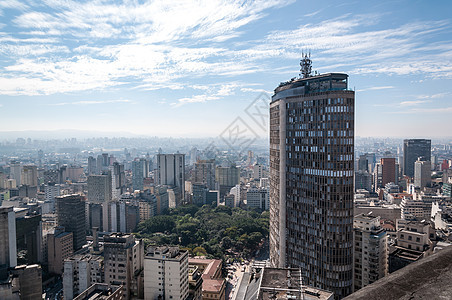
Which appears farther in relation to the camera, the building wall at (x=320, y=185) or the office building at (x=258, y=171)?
the office building at (x=258, y=171)

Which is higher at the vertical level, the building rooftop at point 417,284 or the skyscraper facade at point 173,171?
the building rooftop at point 417,284

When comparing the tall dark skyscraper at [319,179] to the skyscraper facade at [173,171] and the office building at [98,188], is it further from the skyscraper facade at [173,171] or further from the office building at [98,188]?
the skyscraper facade at [173,171]

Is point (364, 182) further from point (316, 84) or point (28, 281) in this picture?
point (28, 281)

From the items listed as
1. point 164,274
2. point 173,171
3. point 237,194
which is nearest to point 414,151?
point 237,194

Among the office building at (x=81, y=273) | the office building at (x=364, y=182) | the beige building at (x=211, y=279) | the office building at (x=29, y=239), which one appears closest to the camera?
the office building at (x=81, y=273)

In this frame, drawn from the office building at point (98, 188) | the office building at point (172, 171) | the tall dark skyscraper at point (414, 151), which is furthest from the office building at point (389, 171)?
the office building at point (98, 188)

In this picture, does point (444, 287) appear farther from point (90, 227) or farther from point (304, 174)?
point (90, 227)

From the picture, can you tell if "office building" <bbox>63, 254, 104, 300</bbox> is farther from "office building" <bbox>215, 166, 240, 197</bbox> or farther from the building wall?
"office building" <bbox>215, 166, 240, 197</bbox>

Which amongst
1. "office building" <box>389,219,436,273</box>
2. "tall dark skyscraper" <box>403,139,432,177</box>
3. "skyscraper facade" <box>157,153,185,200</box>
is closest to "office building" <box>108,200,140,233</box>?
"skyscraper facade" <box>157,153,185,200</box>
